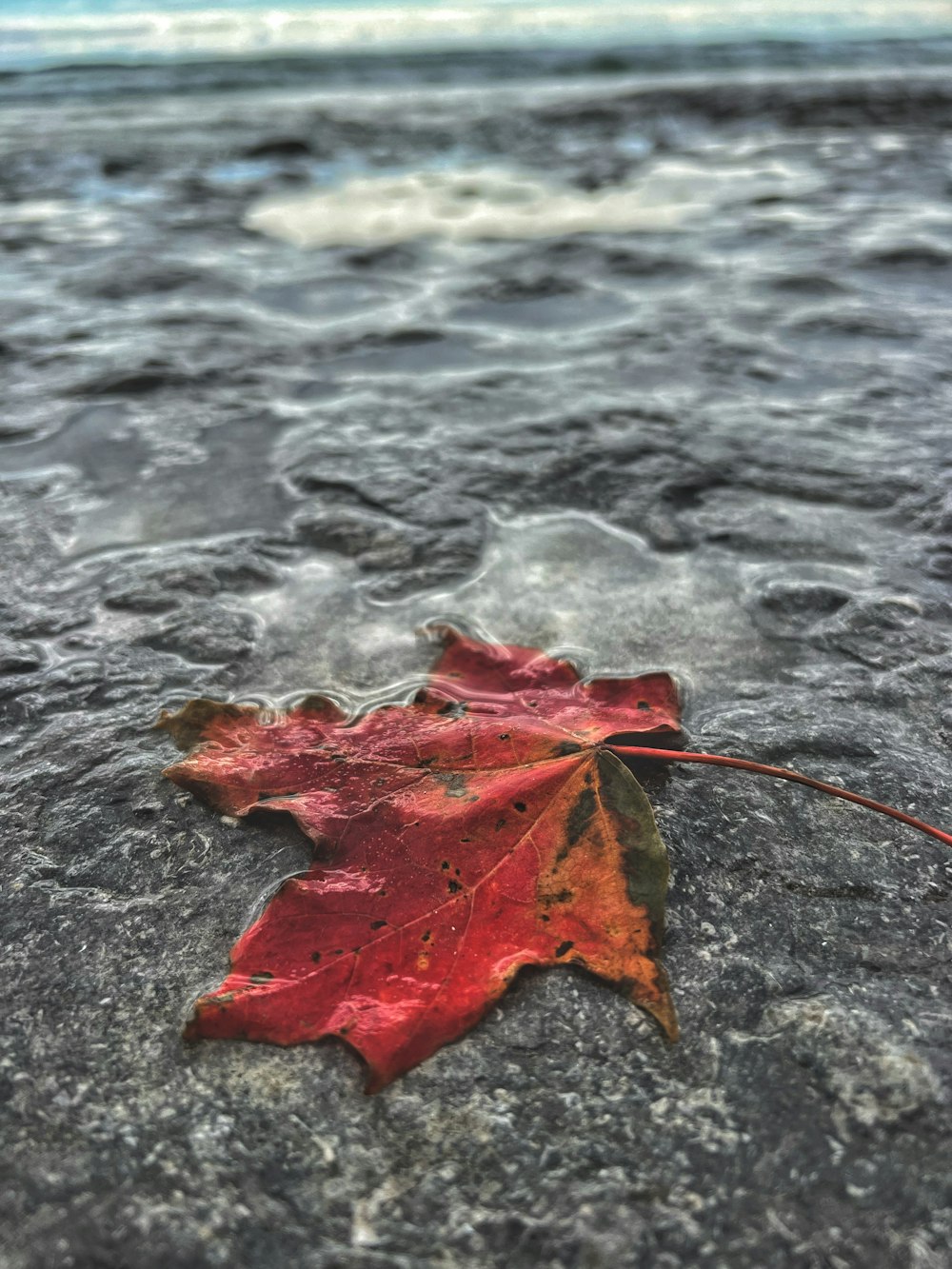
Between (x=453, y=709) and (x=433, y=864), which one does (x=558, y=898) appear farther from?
(x=453, y=709)

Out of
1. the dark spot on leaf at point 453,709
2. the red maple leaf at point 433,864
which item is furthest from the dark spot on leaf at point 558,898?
the dark spot on leaf at point 453,709

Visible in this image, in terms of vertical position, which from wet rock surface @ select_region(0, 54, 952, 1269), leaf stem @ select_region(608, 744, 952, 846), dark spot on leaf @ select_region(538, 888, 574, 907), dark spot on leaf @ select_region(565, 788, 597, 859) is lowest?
wet rock surface @ select_region(0, 54, 952, 1269)

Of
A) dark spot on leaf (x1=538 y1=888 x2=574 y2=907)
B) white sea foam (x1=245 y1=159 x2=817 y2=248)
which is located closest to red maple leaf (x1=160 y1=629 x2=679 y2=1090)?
dark spot on leaf (x1=538 y1=888 x2=574 y2=907)

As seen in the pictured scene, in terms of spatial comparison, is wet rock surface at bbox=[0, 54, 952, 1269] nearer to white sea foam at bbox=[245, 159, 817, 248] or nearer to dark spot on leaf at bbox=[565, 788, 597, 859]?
dark spot on leaf at bbox=[565, 788, 597, 859]

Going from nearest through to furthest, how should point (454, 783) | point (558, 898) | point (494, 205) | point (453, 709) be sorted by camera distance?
point (558, 898), point (454, 783), point (453, 709), point (494, 205)

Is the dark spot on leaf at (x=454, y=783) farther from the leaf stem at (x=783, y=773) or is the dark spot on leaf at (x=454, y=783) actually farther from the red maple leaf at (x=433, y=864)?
the leaf stem at (x=783, y=773)

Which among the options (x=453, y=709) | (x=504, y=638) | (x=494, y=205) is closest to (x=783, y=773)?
(x=453, y=709)

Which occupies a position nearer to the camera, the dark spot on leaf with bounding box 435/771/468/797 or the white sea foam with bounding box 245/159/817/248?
the dark spot on leaf with bounding box 435/771/468/797

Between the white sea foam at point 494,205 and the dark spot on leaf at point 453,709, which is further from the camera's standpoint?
the white sea foam at point 494,205
